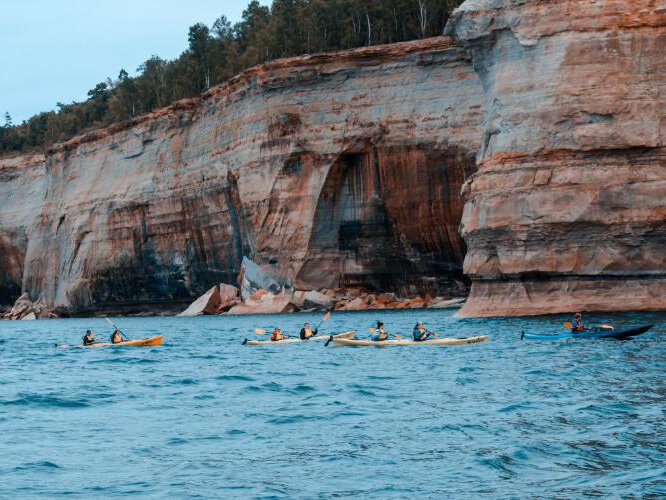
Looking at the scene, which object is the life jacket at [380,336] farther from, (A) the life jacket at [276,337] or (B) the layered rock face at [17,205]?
(B) the layered rock face at [17,205]

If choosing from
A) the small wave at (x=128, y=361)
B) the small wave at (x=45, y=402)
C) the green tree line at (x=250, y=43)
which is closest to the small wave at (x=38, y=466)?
the small wave at (x=45, y=402)

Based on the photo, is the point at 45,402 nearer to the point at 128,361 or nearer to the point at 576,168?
the point at 128,361

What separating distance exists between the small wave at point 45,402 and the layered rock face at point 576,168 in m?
20.8

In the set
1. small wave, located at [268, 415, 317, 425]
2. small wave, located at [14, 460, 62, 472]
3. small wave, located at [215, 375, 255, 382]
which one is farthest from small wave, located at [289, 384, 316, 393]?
small wave, located at [14, 460, 62, 472]

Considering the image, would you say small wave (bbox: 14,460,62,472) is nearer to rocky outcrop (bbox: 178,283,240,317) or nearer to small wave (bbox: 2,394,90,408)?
small wave (bbox: 2,394,90,408)

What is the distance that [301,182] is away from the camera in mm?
58938

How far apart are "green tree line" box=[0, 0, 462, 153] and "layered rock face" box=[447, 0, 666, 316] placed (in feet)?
87.6

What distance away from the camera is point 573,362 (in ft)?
77.3

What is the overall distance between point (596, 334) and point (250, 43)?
2256 inches

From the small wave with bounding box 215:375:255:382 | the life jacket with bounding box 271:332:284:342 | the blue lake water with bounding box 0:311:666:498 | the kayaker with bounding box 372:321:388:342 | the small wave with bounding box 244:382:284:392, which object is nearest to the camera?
the blue lake water with bounding box 0:311:666:498

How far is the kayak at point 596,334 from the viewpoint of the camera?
27.5 m

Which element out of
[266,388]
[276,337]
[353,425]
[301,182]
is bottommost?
[353,425]

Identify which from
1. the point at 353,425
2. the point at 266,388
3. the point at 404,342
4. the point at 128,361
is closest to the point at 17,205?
the point at 128,361

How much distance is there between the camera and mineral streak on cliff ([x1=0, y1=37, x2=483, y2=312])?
2160 inches
